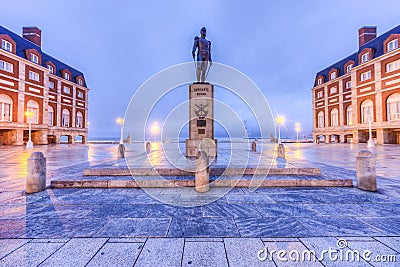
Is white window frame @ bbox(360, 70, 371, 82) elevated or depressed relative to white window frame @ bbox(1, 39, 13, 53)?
depressed

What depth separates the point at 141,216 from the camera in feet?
12.5

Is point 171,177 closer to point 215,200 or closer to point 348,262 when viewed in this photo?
point 215,200

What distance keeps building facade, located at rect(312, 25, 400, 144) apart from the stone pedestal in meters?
24.8

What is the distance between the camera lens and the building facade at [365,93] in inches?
1135

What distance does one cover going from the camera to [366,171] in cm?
548

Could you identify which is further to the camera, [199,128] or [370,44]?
[370,44]

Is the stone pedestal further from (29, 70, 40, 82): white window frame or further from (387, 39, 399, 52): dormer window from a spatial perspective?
(387, 39, 399, 52): dormer window

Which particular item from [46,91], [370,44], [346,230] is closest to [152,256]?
[346,230]

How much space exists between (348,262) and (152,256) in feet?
8.12

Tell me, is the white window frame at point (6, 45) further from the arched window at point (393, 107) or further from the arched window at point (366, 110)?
the arched window at point (393, 107)

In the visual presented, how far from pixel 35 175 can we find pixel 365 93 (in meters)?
43.8

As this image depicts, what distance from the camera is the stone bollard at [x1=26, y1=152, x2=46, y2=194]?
5281 millimetres

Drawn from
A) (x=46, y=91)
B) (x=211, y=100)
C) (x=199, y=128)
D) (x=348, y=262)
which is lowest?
(x=348, y=262)

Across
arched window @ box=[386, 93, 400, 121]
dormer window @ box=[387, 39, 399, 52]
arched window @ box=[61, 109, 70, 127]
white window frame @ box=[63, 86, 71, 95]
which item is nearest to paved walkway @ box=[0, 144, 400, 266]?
arched window @ box=[386, 93, 400, 121]
